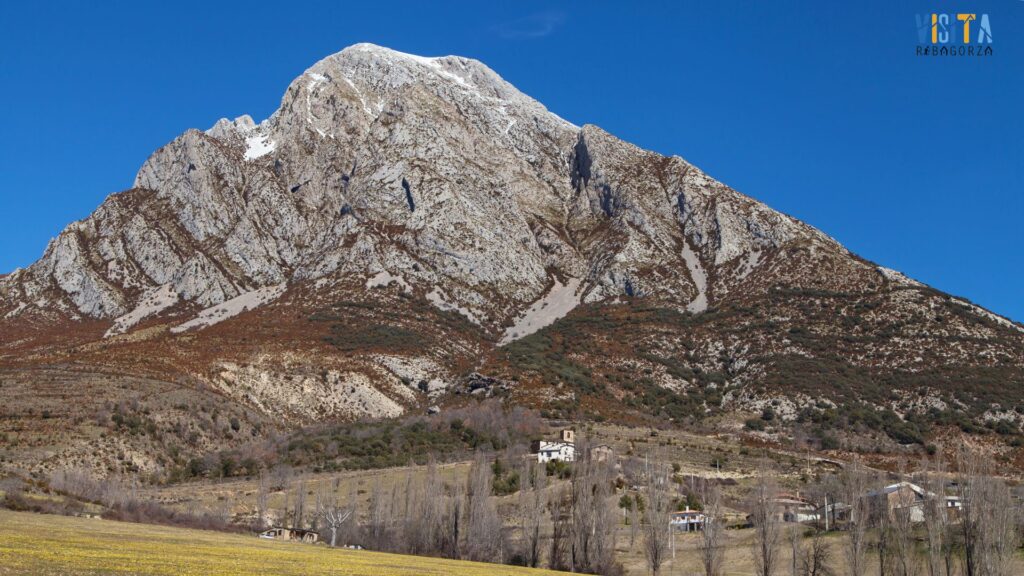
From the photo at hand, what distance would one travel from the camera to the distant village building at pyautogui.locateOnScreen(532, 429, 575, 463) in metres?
119

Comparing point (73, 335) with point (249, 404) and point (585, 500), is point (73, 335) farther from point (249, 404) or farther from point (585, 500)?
point (585, 500)

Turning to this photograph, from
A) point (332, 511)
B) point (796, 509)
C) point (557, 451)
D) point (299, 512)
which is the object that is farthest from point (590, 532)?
point (557, 451)

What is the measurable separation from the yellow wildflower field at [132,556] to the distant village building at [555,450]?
185 ft

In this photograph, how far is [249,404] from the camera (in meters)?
142

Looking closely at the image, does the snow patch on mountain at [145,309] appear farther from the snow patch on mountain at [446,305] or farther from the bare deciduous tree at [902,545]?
the bare deciduous tree at [902,545]

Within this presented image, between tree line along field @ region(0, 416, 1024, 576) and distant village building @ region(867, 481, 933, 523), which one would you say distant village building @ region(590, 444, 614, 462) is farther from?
distant village building @ region(867, 481, 933, 523)

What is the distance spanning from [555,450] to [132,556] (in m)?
84.4

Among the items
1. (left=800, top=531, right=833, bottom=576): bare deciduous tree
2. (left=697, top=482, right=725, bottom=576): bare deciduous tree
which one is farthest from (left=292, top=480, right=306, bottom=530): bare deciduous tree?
(left=800, top=531, right=833, bottom=576): bare deciduous tree

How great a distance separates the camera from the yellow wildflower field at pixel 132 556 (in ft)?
112

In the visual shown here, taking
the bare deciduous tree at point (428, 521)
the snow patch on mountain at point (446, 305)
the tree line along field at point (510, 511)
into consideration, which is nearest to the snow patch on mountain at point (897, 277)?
the tree line along field at point (510, 511)

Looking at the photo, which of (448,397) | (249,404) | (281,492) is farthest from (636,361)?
(281,492)

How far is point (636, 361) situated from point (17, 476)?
359ft

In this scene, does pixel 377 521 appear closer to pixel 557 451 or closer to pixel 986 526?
pixel 557 451

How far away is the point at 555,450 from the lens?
121125 mm
